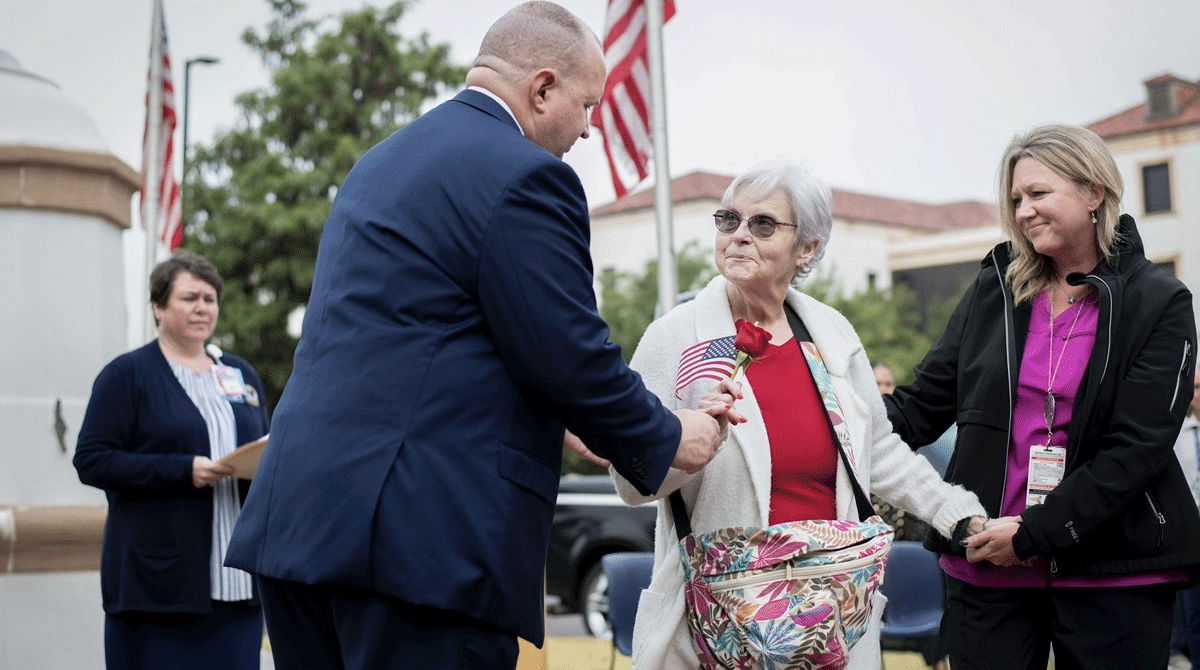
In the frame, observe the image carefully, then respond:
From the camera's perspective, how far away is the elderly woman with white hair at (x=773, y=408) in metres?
2.94

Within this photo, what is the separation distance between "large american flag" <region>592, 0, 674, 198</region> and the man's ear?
6.58 metres

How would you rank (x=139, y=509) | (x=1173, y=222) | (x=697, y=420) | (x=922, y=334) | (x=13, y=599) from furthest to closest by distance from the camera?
(x=922, y=334)
(x=1173, y=222)
(x=13, y=599)
(x=139, y=509)
(x=697, y=420)

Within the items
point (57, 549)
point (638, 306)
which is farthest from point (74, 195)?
point (638, 306)

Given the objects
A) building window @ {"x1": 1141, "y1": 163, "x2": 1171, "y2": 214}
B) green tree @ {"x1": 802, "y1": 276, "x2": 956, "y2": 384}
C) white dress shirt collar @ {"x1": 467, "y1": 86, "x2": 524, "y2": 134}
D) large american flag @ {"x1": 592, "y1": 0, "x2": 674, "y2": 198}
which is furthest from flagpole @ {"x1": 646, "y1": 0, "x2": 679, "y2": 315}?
building window @ {"x1": 1141, "y1": 163, "x2": 1171, "y2": 214}

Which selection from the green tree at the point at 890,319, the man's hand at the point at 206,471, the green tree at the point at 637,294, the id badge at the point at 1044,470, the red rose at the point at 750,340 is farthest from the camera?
the green tree at the point at 890,319

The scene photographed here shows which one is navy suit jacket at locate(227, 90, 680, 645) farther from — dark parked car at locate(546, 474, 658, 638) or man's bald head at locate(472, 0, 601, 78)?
dark parked car at locate(546, 474, 658, 638)

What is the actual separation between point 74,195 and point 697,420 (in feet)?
15.9

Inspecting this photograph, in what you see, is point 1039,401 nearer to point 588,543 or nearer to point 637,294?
point 588,543

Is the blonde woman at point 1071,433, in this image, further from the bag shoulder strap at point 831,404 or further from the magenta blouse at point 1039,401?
the bag shoulder strap at point 831,404

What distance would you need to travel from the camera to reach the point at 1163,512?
3064mm

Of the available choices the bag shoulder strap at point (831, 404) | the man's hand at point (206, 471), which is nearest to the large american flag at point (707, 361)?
the bag shoulder strap at point (831, 404)

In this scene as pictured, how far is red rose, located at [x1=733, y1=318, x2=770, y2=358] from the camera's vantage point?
2849mm

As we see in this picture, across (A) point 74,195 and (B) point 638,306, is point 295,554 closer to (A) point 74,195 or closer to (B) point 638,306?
(A) point 74,195

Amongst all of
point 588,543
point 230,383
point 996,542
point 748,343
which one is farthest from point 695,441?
point 588,543
